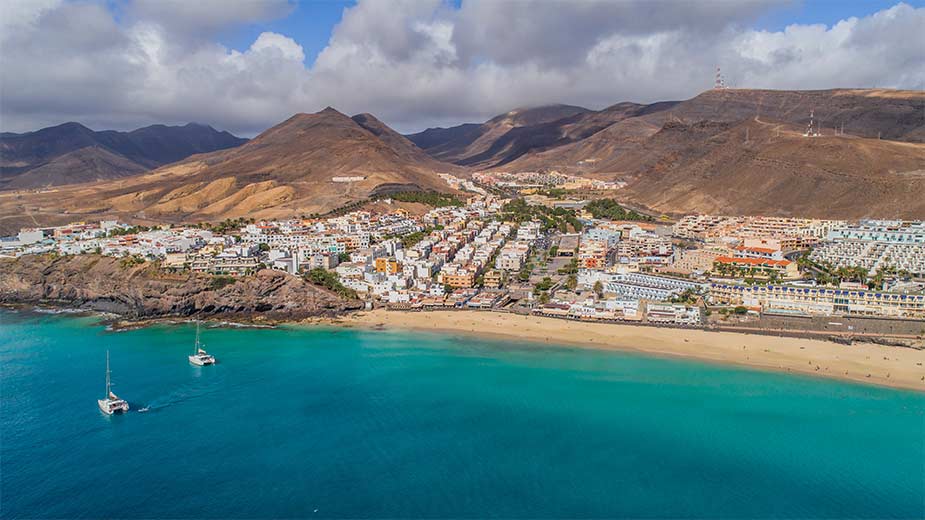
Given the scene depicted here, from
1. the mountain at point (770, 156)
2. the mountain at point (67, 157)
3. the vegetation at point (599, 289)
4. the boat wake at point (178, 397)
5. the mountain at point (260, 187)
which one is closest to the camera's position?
the boat wake at point (178, 397)

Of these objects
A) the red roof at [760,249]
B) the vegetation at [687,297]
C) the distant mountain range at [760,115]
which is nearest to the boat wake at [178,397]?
the vegetation at [687,297]

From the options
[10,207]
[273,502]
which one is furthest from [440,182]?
[273,502]

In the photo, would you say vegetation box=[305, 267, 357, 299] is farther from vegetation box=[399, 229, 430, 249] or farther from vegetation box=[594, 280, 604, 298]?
vegetation box=[594, 280, 604, 298]

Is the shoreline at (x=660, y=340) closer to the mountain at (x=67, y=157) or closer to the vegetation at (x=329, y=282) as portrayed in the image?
the vegetation at (x=329, y=282)

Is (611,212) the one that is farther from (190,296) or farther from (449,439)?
(449,439)

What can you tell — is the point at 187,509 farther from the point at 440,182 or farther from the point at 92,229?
the point at 440,182

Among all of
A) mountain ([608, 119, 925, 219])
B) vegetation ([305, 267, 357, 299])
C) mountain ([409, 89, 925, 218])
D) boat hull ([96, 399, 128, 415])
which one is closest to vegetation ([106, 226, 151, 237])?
vegetation ([305, 267, 357, 299])
